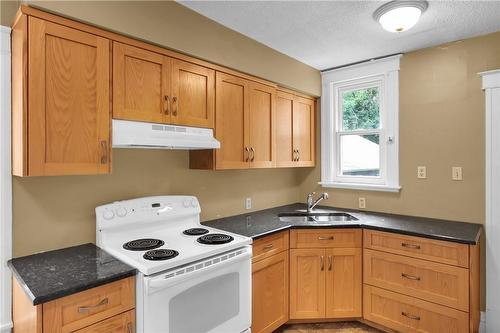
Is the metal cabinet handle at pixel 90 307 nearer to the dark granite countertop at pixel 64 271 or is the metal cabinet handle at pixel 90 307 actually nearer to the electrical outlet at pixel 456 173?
the dark granite countertop at pixel 64 271

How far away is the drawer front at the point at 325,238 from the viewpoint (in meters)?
2.55

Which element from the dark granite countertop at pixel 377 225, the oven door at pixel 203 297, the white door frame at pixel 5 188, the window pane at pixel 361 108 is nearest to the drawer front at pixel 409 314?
the dark granite countertop at pixel 377 225

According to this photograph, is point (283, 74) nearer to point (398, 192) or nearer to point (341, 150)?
point (341, 150)

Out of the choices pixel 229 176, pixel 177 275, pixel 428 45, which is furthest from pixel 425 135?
pixel 177 275

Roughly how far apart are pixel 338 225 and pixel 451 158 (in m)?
1.20

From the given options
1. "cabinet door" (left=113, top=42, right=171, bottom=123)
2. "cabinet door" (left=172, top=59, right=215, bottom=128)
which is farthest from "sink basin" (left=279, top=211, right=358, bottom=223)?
"cabinet door" (left=113, top=42, right=171, bottom=123)

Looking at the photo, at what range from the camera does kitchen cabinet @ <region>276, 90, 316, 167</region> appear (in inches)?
119

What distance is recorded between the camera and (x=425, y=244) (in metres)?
2.22

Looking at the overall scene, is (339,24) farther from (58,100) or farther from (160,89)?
(58,100)

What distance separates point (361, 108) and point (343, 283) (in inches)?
73.4

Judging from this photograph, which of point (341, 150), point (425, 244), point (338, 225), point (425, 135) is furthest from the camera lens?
point (341, 150)

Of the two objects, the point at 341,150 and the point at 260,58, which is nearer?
the point at 260,58

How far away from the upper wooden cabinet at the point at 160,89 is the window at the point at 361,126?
5.59 feet

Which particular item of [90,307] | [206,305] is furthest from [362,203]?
[90,307]
